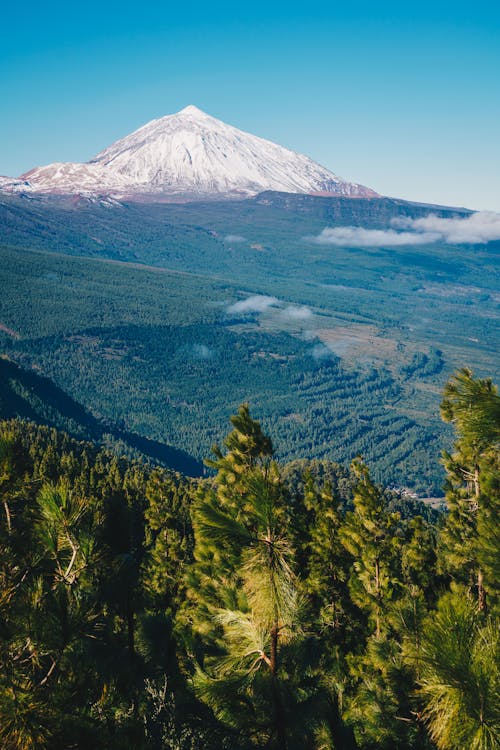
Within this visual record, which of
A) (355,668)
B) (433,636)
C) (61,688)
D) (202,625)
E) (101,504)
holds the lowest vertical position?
(355,668)

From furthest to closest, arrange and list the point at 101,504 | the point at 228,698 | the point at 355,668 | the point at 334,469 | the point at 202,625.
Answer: the point at 334,469
the point at 355,668
the point at 202,625
the point at 101,504
the point at 228,698

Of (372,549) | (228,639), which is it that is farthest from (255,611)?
(372,549)

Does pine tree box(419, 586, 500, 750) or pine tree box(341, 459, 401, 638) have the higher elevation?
pine tree box(419, 586, 500, 750)

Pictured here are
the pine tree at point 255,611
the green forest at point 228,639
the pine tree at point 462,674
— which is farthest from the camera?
the pine tree at point 255,611

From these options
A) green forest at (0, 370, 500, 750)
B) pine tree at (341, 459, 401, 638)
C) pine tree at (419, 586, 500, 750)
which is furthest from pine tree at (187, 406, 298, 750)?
pine tree at (341, 459, 401, 638)

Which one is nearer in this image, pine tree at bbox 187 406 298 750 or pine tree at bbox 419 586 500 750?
pine tree at bbox 419 586 500 750

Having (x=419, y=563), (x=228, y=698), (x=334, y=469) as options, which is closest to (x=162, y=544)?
(x=419, y=563)

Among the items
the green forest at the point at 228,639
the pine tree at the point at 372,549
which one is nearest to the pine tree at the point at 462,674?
the green forest at the point at 228,639

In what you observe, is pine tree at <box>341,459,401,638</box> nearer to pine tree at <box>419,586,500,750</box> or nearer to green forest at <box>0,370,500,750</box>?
green forest at <box>0,370,500,750</box>

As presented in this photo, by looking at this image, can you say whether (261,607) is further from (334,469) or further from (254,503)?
(334,469)

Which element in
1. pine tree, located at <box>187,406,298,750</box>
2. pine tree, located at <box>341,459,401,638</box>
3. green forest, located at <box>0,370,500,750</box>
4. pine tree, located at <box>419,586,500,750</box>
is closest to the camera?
pine tree, located at <box>419,586,500,750</box>

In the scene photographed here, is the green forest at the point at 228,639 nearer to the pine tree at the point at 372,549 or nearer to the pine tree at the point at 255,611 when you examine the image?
the pine tree at the point at 255,611
